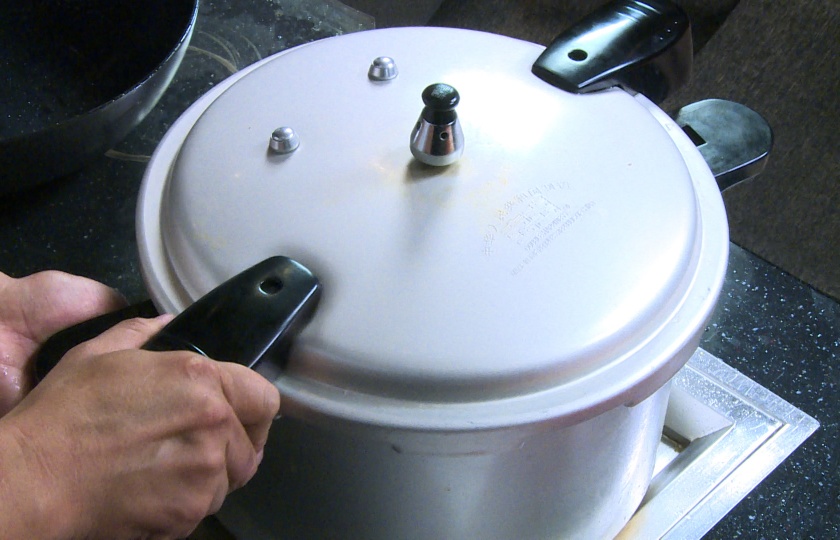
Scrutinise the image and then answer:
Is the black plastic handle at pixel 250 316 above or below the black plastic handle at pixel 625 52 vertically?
below

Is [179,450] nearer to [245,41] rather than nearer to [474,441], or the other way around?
[474,441]

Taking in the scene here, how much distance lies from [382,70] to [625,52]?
0.17 meters

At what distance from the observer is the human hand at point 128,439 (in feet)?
0.96

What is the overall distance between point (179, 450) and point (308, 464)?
99 mm

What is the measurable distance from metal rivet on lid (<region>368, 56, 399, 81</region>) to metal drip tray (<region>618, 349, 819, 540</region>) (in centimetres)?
36

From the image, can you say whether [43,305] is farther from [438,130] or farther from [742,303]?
[742,303]

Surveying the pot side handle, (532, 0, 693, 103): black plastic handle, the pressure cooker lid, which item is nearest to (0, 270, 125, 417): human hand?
the pressure cooker lid

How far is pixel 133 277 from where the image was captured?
60 centimetres

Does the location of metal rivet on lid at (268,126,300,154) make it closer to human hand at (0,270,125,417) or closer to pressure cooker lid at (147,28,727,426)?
pressure cooker lid at (147,28,727,426)

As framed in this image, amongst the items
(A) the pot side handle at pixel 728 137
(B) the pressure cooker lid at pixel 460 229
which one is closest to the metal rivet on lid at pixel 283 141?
(B) the pressure cooker lid at pixel 460 229

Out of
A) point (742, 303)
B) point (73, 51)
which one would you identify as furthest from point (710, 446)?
point (73, 51)

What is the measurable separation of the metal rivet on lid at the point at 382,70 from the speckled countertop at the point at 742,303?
27cm

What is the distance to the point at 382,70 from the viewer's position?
18.4 inches

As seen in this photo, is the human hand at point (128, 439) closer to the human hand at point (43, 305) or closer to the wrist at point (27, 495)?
the wrist at point (27, 495)
